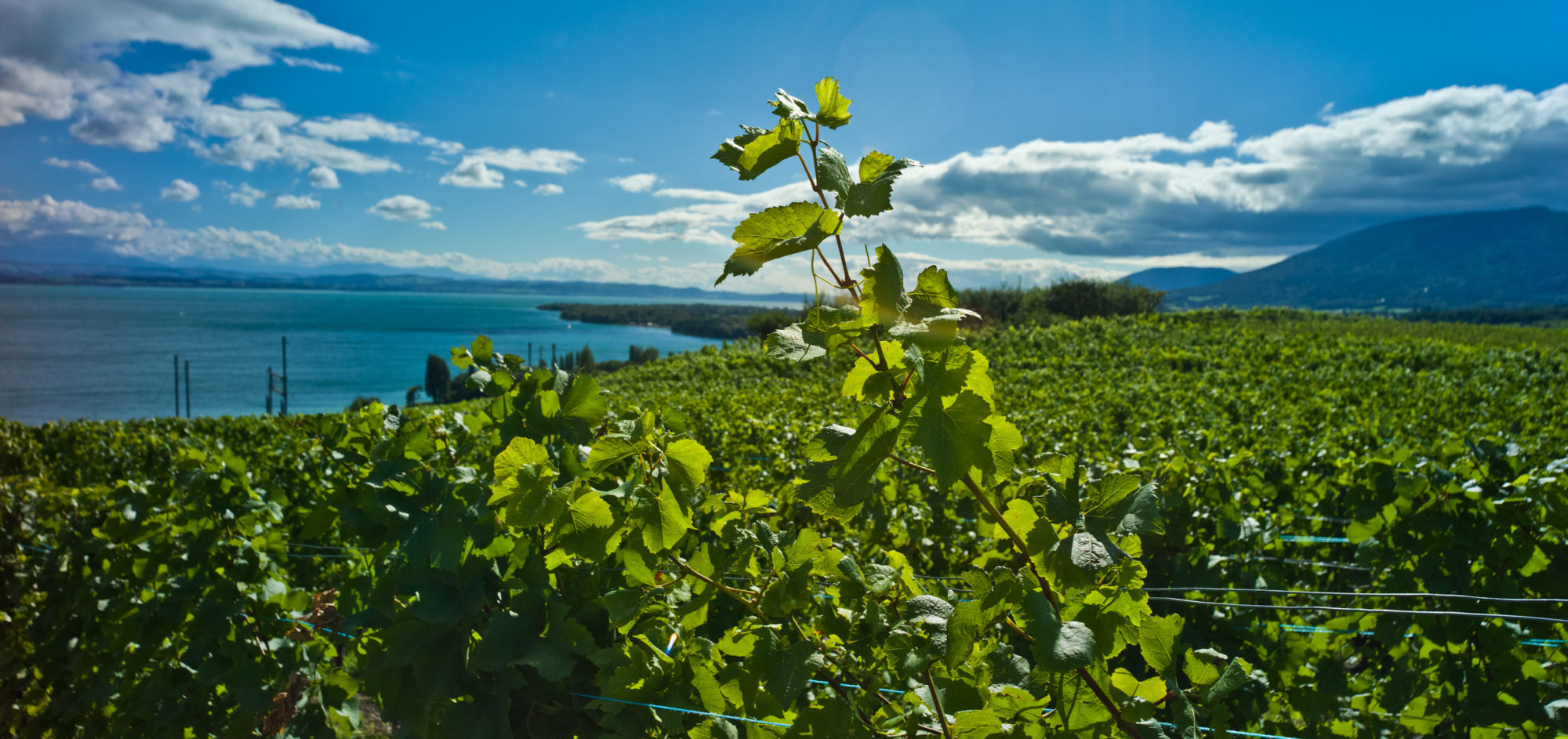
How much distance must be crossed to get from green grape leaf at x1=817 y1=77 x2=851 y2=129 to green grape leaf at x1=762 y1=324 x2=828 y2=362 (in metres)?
0.27

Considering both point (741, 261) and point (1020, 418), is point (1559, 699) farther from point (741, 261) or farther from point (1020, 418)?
point (1020, 418)

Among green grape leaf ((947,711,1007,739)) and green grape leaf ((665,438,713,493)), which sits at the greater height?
green grape leaf ((665,438,713,493))

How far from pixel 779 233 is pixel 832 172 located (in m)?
0.10

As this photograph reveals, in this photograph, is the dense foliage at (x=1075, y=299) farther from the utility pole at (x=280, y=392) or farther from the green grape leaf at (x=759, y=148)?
the green grape leaf at (x=759, y=148)

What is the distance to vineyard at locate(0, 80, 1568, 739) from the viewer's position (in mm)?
957

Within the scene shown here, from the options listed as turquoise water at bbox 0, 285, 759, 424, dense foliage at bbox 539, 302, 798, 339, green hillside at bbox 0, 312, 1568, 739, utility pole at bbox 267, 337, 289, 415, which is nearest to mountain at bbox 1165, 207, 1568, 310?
dense foliage at bbox 539, 302, 798, 339

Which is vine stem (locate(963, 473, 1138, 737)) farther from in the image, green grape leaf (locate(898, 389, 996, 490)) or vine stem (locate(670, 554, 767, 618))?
vine stem (locate(670, 554, 767, 618))

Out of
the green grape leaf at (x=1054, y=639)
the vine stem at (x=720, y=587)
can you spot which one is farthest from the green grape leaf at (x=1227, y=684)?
the vine stem at (x=720, y=587)

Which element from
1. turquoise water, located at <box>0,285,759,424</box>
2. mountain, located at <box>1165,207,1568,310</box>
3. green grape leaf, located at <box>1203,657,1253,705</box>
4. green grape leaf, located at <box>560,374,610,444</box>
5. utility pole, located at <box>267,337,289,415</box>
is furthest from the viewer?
mountain, located at <box>1165,207,1568,310</box>

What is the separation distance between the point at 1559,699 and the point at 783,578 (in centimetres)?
199

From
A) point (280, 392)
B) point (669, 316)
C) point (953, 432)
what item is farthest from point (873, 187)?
point (669, 316)

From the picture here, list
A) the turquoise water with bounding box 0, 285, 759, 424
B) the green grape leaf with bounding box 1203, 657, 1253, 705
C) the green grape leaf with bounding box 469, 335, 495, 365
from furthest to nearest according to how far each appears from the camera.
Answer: the turquoise water with bounding box 0, 285, 759, 424 < the green grape leaf with bounding box 469, 335, 495, 365 < the green grape leaf with bounding box 1203, 657, 1253, 705

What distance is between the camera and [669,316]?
4048 inches

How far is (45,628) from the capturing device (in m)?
3.04
